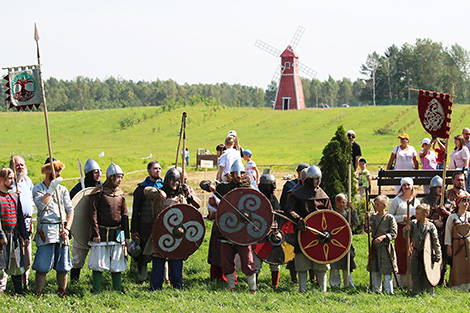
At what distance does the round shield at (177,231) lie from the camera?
8.37 m

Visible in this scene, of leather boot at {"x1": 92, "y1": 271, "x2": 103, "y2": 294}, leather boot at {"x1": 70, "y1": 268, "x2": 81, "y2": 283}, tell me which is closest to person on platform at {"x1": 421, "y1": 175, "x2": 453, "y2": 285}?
leather boot at {"x1": 92, "y1": 271, "x2": 103, "y2": 294}

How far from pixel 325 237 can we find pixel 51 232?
134 inches

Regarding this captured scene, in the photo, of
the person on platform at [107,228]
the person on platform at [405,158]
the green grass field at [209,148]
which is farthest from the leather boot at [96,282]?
the person on platform at [405,158]

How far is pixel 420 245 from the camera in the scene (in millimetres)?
8688

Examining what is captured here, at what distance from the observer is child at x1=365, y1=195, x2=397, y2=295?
28.5 ft

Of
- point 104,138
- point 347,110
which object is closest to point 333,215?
point 104,138

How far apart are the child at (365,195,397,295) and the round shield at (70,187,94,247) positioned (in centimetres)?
365

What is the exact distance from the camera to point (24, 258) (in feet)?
27.3

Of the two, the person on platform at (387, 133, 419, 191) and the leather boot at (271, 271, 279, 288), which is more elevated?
the person on platform at (387, 133, 419, 191)

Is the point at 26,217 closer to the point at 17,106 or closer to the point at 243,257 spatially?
the point at 17,106

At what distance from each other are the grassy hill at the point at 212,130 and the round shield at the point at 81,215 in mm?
25615

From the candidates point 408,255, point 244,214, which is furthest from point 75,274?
point 408,255

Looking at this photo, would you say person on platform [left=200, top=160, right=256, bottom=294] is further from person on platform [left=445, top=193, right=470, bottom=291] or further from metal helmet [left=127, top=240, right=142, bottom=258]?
person on platform [left=445, top=193, right=470, bottom=291]

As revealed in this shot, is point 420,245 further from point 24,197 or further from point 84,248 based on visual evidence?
point 24,197
